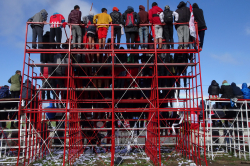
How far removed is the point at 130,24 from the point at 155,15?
124 cm

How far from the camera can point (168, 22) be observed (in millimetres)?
9180

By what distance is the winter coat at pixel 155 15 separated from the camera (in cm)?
944

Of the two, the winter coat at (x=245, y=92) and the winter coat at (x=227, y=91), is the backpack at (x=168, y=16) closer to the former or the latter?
the winter coat at (x=227, y=91)

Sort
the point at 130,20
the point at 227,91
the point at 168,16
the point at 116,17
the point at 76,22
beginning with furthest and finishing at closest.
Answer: the point at 227,91 → the point at 116,17 → the point at 76,22 → the point at 130,20 → the point at 168,16

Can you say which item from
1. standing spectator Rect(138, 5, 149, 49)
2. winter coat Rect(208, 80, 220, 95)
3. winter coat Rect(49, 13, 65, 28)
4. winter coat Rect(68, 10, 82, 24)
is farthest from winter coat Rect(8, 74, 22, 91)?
winter coat Rect(208, 80, 220, 95)

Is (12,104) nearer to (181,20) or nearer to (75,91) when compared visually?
(75,91)

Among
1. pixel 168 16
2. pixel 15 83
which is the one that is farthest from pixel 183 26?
pixel 15 83

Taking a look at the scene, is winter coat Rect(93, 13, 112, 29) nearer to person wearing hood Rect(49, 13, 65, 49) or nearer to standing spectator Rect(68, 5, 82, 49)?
standing spectator Rect(68, 5, 82, 49)

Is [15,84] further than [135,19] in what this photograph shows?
Yes

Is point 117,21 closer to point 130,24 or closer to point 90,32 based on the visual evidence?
point 130,24

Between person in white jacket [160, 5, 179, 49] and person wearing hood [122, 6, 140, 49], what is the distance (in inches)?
44.1

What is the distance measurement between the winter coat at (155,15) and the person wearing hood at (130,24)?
27.2 inches

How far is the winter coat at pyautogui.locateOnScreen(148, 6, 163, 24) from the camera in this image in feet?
31.0

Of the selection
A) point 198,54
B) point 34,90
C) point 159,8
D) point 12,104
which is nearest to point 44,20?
point 34,90
